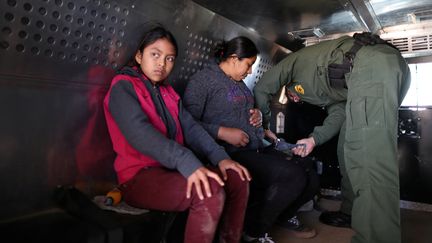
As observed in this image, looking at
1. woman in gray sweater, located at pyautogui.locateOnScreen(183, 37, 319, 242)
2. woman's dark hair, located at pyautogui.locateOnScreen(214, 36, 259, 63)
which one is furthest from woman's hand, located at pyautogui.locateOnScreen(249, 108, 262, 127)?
woman's dark hair, located at pyautogui.locateOnScreen(214, 36, 259, 63)

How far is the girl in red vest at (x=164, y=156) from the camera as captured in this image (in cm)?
80

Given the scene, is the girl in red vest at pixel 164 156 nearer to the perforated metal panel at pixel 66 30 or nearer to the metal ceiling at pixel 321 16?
the perforated metal panel at pixel 66 30

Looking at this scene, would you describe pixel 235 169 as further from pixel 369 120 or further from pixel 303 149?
pixel 303 149

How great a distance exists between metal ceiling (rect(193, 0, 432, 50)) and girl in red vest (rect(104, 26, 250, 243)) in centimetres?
50

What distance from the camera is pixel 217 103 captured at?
4.24 ft

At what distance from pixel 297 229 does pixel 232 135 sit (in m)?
0.58

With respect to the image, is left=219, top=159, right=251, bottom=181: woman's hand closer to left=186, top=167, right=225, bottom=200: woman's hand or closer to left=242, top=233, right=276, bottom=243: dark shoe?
left=186, top=167, right=225, bottom=200: woman's hand

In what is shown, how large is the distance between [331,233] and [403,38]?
51.1 inches

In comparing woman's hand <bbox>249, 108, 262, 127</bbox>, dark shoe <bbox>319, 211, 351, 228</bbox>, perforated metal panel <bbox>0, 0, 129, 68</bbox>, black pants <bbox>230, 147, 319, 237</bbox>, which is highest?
perforated metal panel <bbox>0, 0, 129, 68</bbox>

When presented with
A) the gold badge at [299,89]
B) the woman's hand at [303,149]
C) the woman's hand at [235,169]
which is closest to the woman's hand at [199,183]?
the woman's hand at [235,169]

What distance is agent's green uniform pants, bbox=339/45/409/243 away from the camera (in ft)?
3.34

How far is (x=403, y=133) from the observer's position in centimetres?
196

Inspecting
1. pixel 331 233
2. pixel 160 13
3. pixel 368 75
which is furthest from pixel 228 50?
pixel 331 233

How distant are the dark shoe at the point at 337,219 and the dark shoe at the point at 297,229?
0.19 meters
